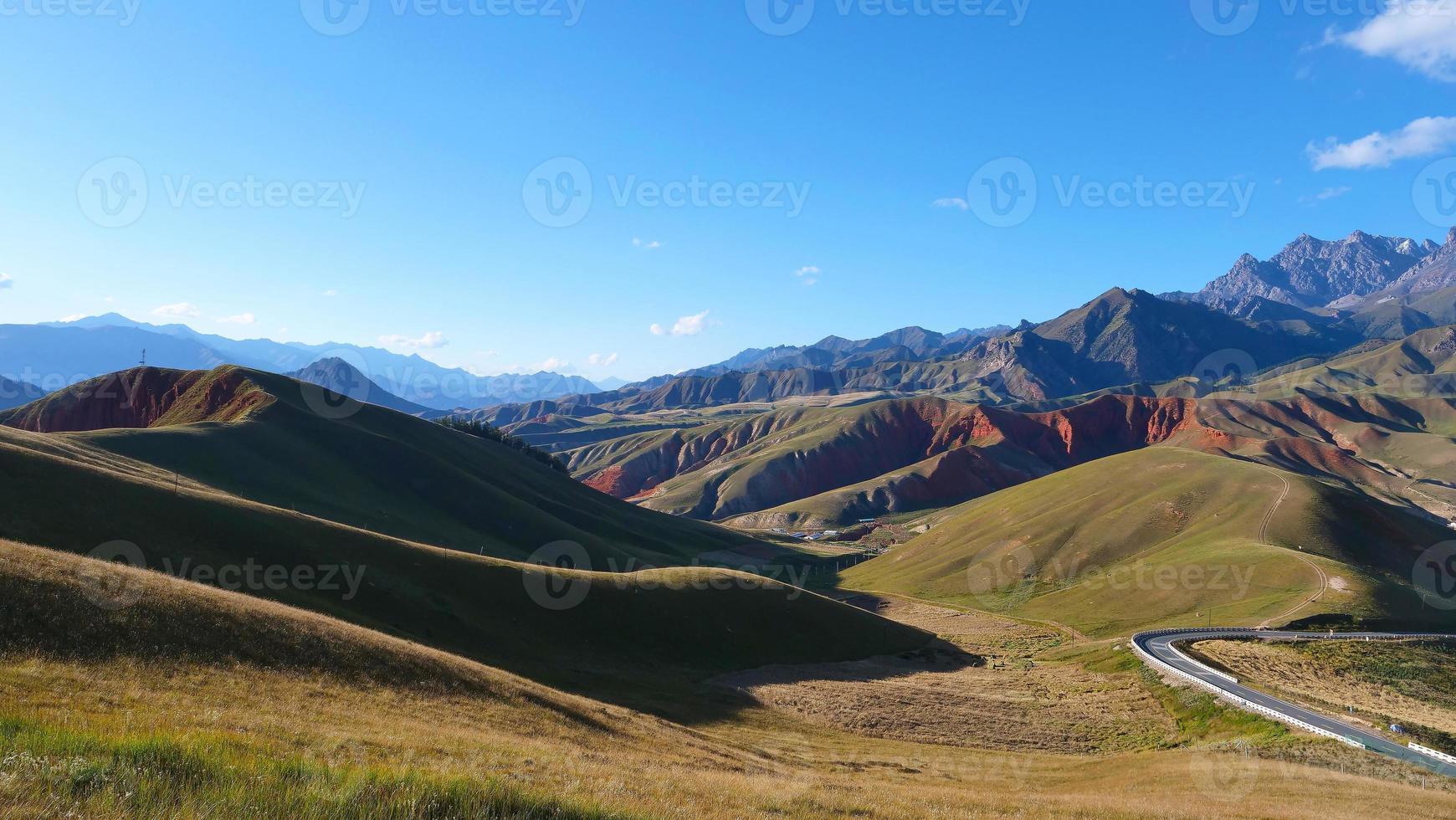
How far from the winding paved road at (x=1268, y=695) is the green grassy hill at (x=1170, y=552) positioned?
9732 millimetres

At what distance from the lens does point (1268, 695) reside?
5966 cm

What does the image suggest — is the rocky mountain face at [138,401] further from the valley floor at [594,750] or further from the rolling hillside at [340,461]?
the valley floor at [594,750]

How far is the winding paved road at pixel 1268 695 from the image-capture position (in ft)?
144

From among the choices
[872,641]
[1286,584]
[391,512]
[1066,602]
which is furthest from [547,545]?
[1286,584]

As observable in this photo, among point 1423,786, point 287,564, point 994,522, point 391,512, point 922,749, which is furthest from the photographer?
point 994,522

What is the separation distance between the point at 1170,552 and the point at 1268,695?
78.1 meters

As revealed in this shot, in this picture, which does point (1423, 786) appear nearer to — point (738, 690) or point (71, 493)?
point (738, 690)

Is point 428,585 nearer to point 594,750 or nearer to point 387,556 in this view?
point 387,556

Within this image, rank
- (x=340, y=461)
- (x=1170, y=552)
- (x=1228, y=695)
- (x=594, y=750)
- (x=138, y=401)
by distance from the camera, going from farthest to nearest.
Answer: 1. (x=138, y=401)
2. (x=1170, y=552)
3. (x=340, y=461)
4. (x=1228, y=695)
5. (x=594, y=750)

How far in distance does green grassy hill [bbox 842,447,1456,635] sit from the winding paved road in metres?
9.73

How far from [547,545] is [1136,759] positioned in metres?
105

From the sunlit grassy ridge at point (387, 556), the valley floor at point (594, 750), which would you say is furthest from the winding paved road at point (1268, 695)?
the sunlit grassy ridge at point (387, 556)

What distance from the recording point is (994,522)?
172 m

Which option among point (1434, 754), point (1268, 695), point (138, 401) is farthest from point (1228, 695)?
point (138, 401)
